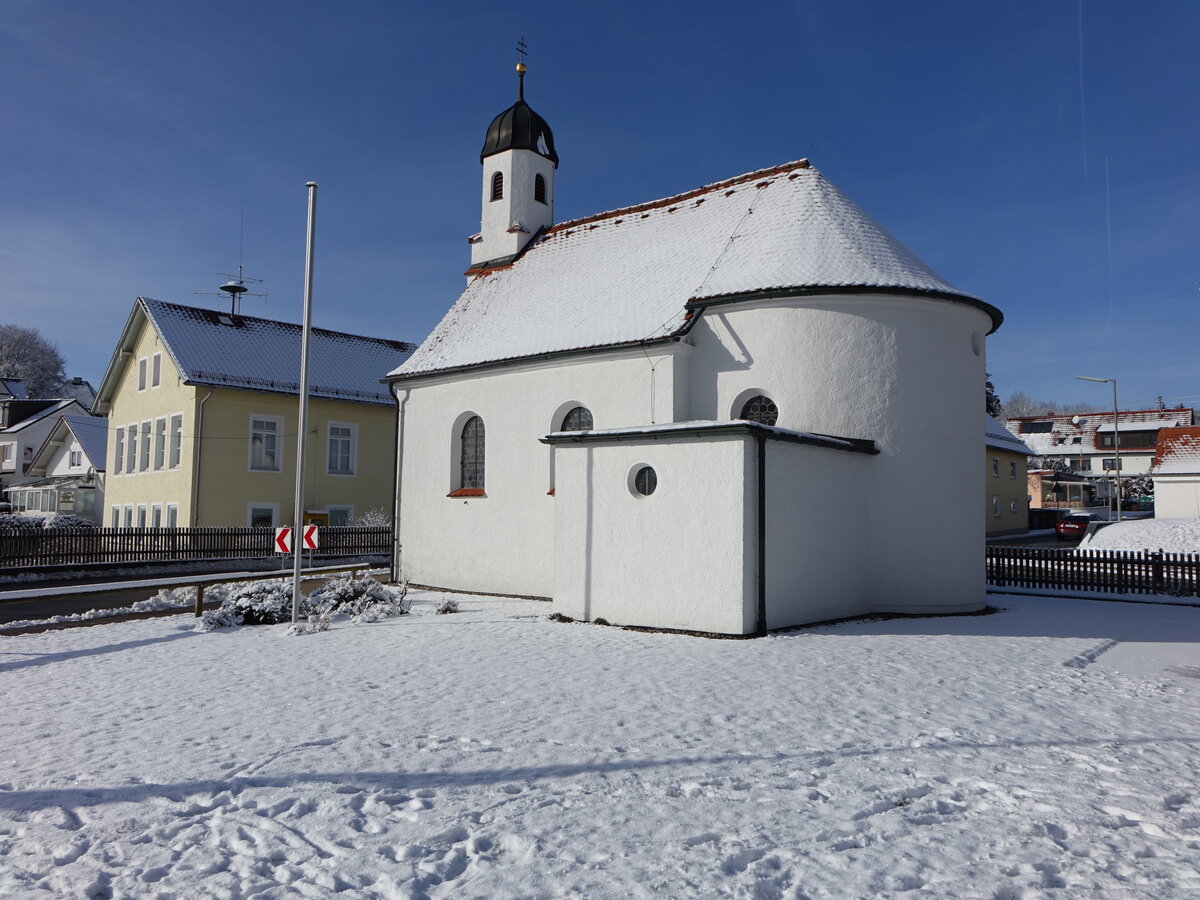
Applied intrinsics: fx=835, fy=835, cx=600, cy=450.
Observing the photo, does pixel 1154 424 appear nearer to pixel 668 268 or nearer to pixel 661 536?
pixel 668 268

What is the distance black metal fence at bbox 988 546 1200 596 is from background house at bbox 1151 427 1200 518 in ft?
90.2

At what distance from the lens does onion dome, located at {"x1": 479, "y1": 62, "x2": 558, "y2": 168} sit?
22922mm

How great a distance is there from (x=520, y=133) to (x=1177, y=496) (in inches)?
1537

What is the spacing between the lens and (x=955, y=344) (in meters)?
15.4

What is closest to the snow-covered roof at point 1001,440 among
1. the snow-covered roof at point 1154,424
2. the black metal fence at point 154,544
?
the black metal fence at point 154,544

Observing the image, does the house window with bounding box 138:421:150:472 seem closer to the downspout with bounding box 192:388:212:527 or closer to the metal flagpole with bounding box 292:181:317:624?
the downspout with bounding box 192:388:212:527

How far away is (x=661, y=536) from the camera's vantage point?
13062 mm

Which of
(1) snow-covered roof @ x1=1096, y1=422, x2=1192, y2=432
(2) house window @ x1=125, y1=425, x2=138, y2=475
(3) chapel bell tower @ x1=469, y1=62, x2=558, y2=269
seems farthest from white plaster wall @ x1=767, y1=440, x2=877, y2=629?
(1) snow-covered roof @ x1=1096, y1=422, x2=1192, y2=432

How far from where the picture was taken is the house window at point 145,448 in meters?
31.5

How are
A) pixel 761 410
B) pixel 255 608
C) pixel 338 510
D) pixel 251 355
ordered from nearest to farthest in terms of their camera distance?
1. pixel 255 608
2. pixel 761 410
3. pixel 251 355
4. pixel 338 510

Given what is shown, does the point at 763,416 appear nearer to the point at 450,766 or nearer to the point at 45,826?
the point at 450,766

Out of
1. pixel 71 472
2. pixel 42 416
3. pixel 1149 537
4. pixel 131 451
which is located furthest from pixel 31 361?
pixel 1149 537

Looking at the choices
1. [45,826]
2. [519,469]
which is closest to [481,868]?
[45,826]

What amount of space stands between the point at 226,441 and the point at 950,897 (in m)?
29.1
